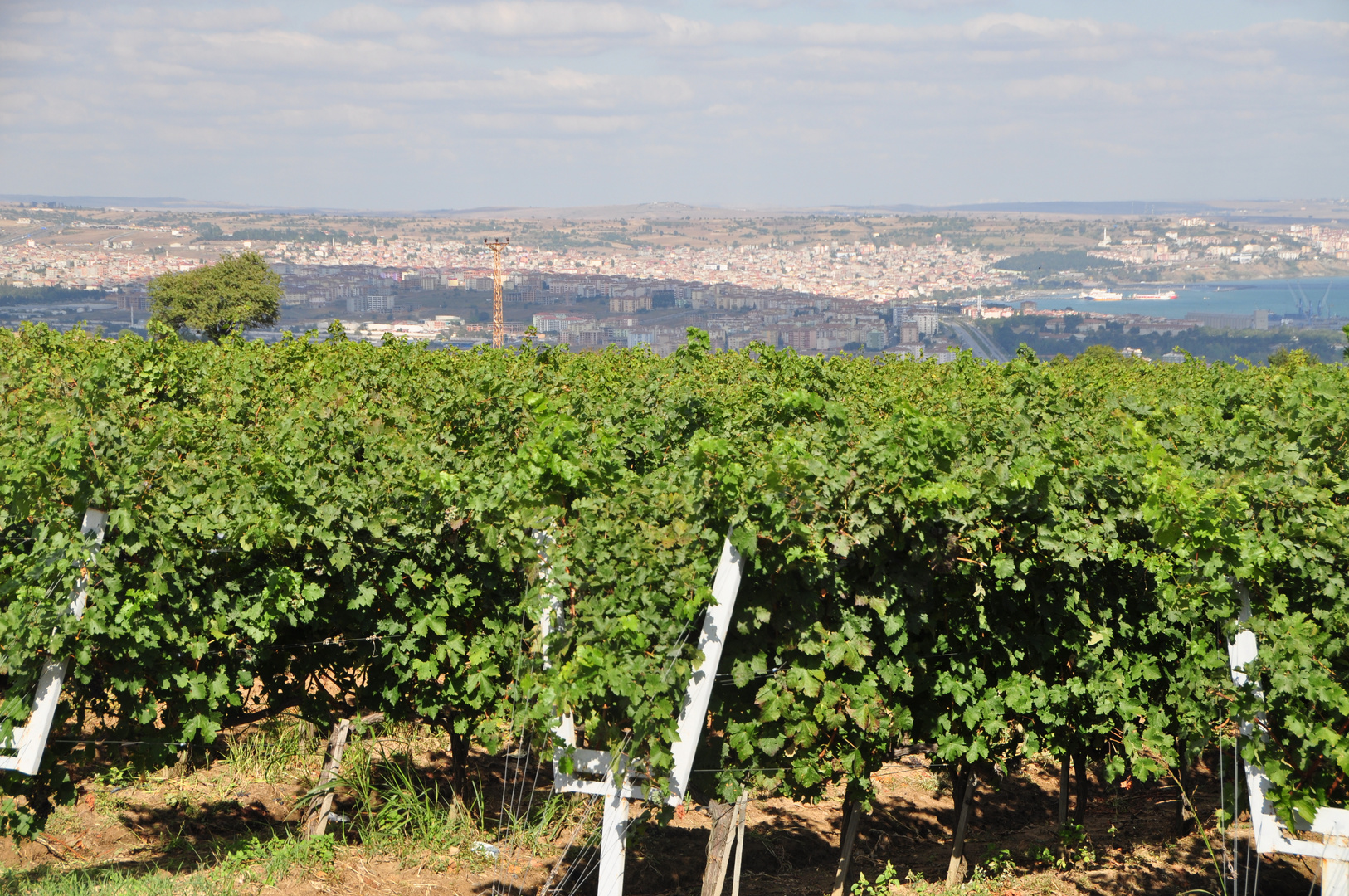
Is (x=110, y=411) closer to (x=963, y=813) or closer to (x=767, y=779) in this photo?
(x=767, y=779)

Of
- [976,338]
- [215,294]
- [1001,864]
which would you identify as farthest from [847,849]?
[976,338]

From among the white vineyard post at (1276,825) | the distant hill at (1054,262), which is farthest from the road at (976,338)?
the white vineyard post at (1276,825)

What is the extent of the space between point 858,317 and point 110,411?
83.6 m

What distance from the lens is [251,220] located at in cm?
17950

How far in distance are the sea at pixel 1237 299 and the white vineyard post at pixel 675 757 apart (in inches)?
5542

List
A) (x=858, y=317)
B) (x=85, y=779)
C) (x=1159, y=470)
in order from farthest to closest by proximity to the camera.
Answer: (x=858, y=317), (x=85, y=779), (x=1159, y=470)

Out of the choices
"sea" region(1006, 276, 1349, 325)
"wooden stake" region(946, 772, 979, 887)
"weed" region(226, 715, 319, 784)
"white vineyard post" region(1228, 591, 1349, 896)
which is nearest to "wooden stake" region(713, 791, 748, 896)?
"wooden stake" region(946, 772, 979, 887)

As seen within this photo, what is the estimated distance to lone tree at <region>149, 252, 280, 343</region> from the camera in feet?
183

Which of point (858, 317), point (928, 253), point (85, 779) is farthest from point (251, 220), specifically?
point (85, 779)

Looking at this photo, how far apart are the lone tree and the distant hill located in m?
135

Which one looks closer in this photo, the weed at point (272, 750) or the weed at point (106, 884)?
the weed at point (106, 884)

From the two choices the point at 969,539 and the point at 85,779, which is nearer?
the point at 969,539

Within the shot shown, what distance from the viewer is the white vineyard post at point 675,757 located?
14.5 ft

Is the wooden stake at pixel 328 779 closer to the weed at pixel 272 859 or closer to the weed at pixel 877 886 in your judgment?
the weed at pixel 272 859
